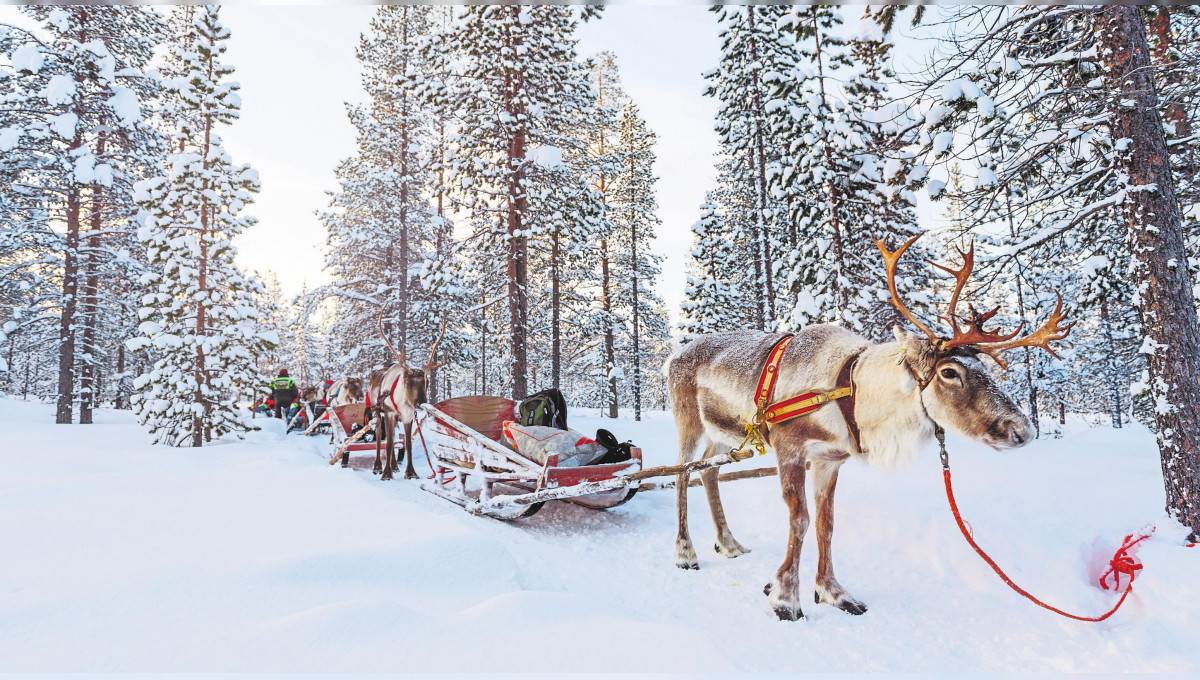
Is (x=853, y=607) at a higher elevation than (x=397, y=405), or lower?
lower

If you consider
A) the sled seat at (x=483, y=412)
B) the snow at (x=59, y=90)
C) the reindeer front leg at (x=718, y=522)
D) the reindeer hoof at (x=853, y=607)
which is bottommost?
the reindeer hoof at (x=853, y=607)

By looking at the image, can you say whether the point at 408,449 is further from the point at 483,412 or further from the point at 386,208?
the point at 386,208

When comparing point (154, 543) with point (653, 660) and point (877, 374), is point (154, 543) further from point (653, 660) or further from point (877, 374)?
point (877, 374)

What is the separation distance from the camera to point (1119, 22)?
498 centimetres

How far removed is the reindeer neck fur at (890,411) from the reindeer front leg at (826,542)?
16.6 inches

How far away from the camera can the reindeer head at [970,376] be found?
319 cm

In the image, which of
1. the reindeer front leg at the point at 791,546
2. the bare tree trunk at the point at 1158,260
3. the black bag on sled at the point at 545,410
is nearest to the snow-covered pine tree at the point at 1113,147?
the bare tree trunk at the point at 1158,260

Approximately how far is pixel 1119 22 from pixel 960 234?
6.99ft

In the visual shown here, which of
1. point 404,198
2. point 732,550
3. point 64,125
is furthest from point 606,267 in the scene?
point 732,550

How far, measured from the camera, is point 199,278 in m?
12.7

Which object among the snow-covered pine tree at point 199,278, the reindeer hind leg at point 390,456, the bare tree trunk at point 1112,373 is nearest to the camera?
the reindeer hind leg at point 390,456

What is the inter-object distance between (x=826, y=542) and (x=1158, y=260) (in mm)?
3887

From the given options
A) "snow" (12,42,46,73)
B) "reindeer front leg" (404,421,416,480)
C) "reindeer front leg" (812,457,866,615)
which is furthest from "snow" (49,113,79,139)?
"reindeer front leg" (812,457,866,615)

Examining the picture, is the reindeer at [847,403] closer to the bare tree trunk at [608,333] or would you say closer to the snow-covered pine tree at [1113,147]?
the snow-covered pine tree at [1113,147]
